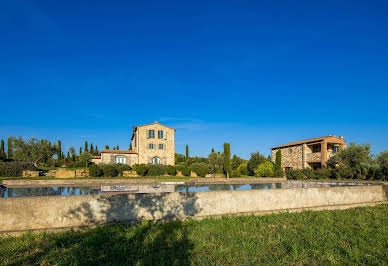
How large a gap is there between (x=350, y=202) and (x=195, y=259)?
8277 millimetres

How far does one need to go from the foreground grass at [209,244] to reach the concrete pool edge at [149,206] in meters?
0.31

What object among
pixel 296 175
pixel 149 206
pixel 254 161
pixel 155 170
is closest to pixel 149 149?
pixel 155 170

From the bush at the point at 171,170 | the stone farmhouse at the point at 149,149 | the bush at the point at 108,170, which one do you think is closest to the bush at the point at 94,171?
the bush at the point at 108,170

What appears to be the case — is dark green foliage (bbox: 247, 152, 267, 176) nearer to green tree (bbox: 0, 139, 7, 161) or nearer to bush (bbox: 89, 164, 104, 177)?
bush (bbox: 89, 164, 104, 177)

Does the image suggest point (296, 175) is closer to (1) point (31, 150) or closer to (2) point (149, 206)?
(2) point (149, 206)

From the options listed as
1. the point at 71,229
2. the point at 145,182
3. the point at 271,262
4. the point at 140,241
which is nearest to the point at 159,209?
the point at 140,241

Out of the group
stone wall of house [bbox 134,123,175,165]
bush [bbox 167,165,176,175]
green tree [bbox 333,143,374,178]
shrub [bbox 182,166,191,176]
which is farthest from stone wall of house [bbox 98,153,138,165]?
green tree [bbox 333,143,374,178]

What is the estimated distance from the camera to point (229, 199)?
22.2 feet

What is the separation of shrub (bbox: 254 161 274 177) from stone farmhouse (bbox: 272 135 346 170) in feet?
20.7

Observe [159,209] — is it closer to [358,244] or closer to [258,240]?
[258,240]

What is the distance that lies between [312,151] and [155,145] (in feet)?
76.2

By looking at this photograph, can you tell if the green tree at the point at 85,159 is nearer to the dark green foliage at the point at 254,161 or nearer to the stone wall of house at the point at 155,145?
the stone wall of house at the point at 155,145

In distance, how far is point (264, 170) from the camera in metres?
27.6

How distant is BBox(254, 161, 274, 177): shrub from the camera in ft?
88.3
